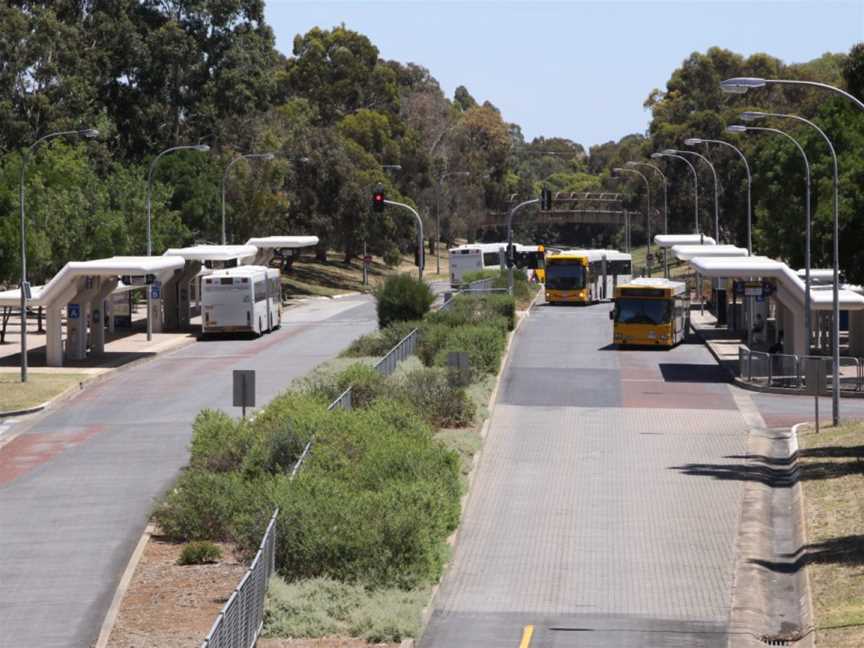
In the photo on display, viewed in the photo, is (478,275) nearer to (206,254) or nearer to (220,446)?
(206,254)

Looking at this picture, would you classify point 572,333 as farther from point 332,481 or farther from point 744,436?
point 332,481

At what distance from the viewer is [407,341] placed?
152 ft

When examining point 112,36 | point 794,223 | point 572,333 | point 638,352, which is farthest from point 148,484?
point 112,36

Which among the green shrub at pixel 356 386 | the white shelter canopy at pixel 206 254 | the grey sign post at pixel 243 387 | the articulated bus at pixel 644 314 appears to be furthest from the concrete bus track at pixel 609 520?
the white shelter canopy at pixel 206 254

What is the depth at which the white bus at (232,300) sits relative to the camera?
58.3 metres

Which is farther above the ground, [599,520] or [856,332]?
[856,332]

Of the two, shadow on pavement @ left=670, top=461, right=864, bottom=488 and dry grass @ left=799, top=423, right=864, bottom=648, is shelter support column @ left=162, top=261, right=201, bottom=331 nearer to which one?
dry grass @ left=799, top=423, right=864, bottom=648

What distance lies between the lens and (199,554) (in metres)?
22.5

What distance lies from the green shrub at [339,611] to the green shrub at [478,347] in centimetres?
2374

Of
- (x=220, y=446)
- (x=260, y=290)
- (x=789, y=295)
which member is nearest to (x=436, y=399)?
(x=220, y=446)

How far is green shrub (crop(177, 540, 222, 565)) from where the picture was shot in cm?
2241

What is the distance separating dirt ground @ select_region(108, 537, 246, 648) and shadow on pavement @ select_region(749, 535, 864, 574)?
26.3 feet

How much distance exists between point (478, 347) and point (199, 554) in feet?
81.6

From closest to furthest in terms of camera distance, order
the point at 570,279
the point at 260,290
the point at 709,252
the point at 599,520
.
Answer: the point at 599,520
the point at 260,290
the point at 709,252
the point at 570,279
